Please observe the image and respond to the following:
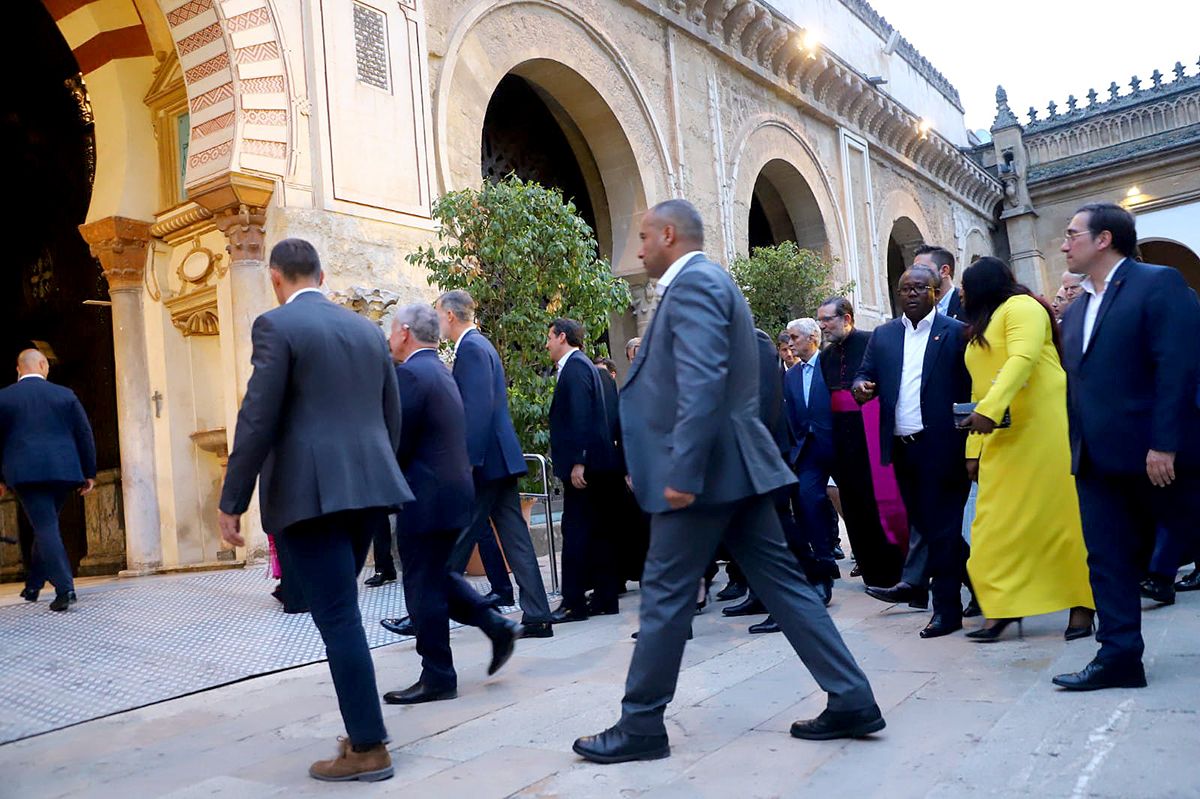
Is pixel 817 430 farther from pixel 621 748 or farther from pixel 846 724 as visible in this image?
pixel 621 748

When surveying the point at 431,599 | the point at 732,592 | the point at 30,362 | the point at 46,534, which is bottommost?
the point at 732,592

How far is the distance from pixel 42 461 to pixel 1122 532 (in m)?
6.40

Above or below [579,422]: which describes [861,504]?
below

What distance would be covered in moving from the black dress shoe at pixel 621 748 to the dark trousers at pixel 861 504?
3.54 m

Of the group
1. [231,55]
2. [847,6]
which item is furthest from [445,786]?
[847,6]

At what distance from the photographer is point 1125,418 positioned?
371 cm

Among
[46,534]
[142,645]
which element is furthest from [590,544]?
[46,534]

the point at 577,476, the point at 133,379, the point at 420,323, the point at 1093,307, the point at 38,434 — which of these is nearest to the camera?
the point at 1093,307

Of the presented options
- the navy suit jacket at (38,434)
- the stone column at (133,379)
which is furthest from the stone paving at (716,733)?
the stone column at (133,379)

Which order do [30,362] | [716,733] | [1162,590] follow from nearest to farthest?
[716,733], [1162,590], [30,362]

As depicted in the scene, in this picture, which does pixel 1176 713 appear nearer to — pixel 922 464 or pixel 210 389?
pixel 922 464

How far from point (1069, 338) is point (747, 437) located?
1.57 meters

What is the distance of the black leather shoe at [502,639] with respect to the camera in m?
4.45

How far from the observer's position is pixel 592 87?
43.0ft
